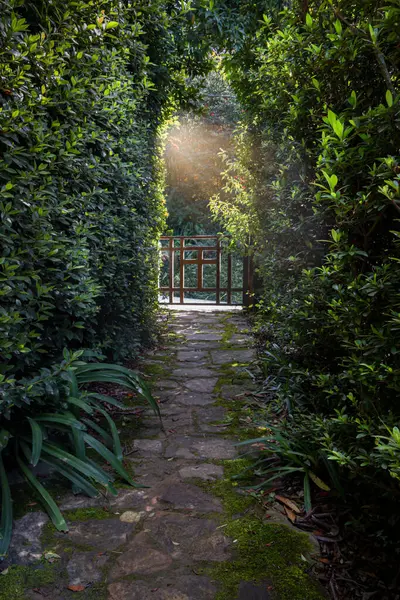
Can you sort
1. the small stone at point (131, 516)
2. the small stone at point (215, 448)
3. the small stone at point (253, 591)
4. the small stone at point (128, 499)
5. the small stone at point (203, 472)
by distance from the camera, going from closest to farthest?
1. the small stone at point (253, 591)
2. the small stone at point (131, 516)
3. the small stone at point (128, 499)
4. the small stone at point (203, 472)
5. the small stone at point (215, 448)

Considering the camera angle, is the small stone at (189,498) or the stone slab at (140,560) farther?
the small stone at (189,498)

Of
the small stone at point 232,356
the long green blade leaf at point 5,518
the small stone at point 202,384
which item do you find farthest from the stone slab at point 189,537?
the small stone at point 232,356

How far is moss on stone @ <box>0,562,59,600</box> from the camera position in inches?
61.6

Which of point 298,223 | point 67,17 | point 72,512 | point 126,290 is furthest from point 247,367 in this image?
point 67,17

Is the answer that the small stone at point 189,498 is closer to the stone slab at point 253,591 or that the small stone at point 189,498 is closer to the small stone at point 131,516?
the small stone at point 131,516

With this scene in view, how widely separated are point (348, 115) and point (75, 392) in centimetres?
193

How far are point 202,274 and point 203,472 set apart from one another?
25.8 feet

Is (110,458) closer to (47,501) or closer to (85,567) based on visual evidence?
(47,501)

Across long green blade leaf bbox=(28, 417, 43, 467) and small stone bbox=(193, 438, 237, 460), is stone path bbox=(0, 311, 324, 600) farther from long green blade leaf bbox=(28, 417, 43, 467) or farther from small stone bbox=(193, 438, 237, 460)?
long green blade leaf bbox=(28, 417, 43, 467)

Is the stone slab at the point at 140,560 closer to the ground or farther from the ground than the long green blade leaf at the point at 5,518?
closer to the ground

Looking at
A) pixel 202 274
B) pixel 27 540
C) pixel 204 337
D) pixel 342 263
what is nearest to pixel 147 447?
pixel 27 540

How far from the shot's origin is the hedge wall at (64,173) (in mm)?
1901

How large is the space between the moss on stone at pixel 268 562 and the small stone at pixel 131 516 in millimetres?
388

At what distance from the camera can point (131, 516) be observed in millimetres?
2031
